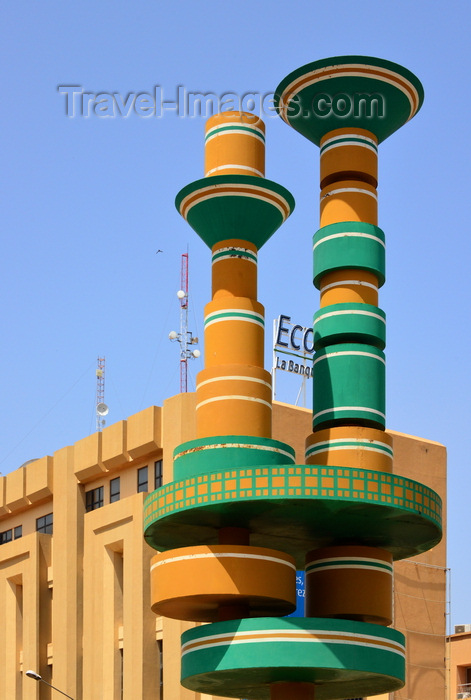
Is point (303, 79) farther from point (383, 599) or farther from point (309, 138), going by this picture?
point (383, 599)

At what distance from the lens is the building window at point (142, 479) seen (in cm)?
7600

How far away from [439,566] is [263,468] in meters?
31.7

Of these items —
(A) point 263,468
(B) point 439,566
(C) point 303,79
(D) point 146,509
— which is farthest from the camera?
(B) point 439,566

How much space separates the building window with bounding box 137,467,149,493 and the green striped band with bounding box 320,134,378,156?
22.3 meters

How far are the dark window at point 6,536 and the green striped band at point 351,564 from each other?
37488 mm

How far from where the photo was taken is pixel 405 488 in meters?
52.7

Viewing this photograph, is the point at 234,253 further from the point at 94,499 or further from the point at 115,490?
the point at 94,499

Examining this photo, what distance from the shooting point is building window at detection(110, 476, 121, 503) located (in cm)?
7856

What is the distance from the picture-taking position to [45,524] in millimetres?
84750

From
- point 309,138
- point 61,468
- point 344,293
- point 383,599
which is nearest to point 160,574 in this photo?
point 383,599

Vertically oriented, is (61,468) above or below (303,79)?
below

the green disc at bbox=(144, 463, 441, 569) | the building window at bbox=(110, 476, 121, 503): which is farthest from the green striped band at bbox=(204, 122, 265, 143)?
the building window at bbox=(110, 476, 121, 503)

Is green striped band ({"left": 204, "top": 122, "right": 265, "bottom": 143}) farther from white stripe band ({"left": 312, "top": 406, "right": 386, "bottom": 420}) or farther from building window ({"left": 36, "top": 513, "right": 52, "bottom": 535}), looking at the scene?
building window ({"left": 36, "top": 513, "right": 52, "bottom": 535})

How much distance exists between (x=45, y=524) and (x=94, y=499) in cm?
568
